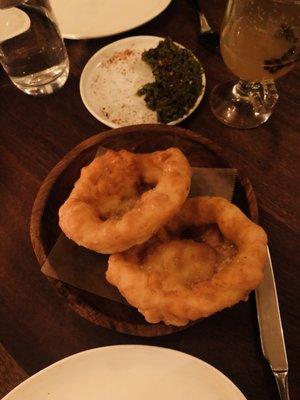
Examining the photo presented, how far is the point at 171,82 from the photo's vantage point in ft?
4.46

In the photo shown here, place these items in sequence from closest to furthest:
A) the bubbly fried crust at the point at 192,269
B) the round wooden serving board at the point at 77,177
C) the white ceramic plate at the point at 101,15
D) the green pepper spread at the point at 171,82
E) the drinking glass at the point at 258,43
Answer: the bubbly fried crust at the point at 192,269, the round wooden serving board at the point at 77,177, the drinking glass at the point at 258,43, the green pepper spread at the point at 171,82, the white ceramic plate at the point at 101,15

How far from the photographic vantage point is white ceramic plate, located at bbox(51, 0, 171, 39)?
1.55 m

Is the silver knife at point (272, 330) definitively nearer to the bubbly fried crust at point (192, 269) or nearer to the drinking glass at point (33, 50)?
the bubbly fried crust at point (192, 269)

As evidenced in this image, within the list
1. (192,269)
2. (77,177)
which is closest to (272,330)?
(192,269)

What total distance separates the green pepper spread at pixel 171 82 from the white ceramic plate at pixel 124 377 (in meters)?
0.78

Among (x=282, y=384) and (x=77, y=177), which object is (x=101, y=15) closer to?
(x=77, y=177)

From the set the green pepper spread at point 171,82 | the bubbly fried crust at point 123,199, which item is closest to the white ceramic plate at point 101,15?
the green pepper spread at point 171,82

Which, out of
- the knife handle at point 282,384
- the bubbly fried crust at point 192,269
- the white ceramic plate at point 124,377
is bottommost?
the knife handle at point 282,384

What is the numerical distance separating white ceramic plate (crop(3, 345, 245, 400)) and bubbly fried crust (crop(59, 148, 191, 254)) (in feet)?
0.84

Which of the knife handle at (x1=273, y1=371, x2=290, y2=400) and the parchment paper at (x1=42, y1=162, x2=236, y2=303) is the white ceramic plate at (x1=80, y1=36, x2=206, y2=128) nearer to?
the parchment paper at (x1=42, y1=162, x2=236, y2=303)

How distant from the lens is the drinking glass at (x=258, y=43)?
1079 mm

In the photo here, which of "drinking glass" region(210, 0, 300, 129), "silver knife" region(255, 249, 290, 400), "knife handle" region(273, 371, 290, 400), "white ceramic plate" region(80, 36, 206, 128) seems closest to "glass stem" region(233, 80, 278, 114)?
"drinking glass" region(210, 0, 300, 129)

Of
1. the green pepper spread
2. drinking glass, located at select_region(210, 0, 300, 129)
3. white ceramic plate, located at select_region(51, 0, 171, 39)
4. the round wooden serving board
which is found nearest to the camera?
the round wooden serving board

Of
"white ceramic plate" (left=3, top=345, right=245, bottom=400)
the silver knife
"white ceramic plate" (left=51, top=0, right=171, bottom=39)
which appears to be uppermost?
"white ceramic plate" (left=51, top=0, right=171, bottom=39)
